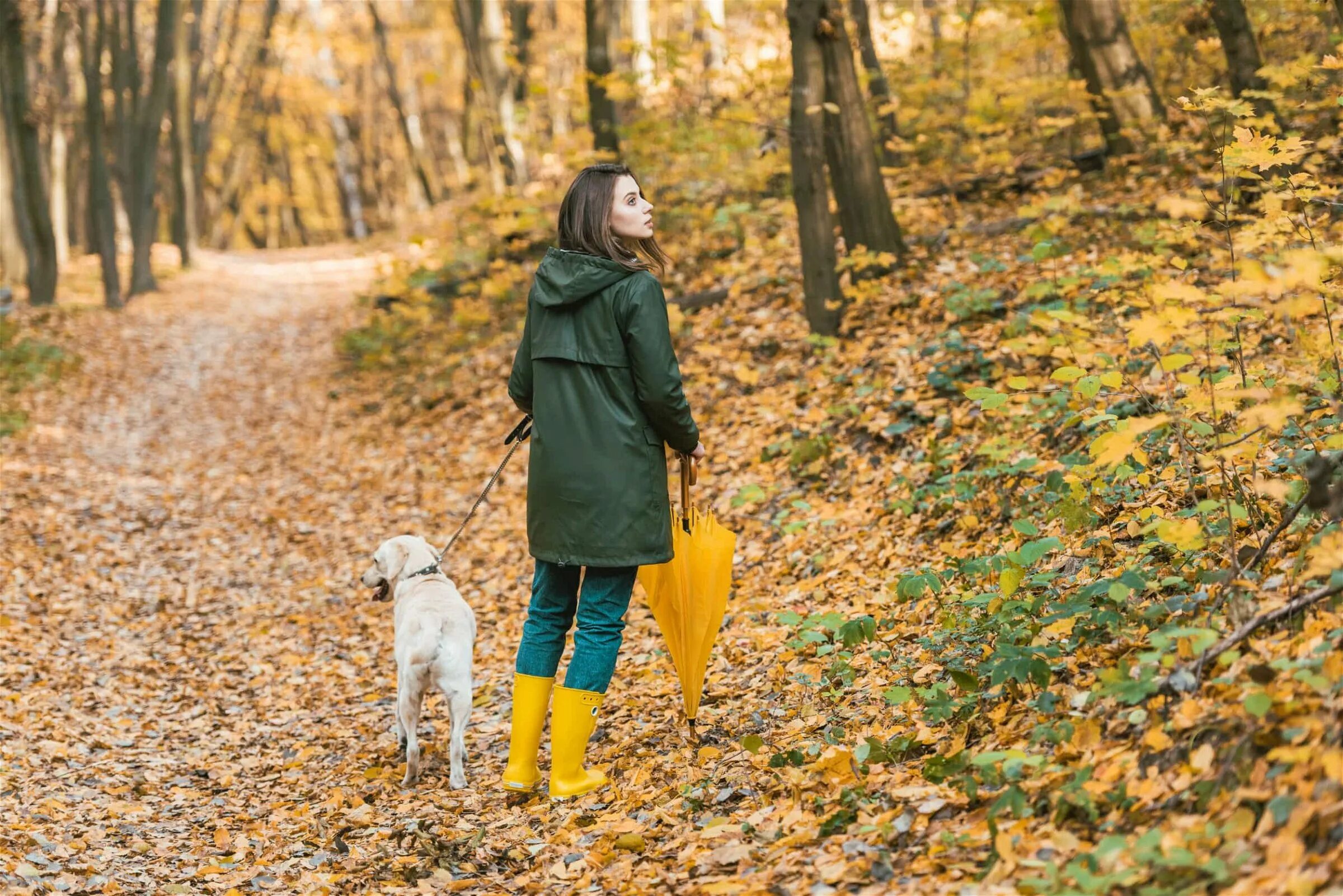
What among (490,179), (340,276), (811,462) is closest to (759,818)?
(811,462)

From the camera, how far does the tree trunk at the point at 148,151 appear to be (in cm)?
1853

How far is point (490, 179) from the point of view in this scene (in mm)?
18156

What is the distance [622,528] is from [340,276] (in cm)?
2178

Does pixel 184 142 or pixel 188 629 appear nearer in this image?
pixel 188 629

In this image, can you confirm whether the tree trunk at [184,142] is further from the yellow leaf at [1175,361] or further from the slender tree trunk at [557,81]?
the yellow leaf at [1175,361]

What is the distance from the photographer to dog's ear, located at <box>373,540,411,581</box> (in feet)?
16.0

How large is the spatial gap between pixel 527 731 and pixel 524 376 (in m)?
1.38

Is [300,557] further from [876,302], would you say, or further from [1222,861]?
[1222,861]

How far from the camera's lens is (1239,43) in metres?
7.89

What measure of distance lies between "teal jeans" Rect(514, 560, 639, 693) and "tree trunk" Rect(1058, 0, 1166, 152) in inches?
289

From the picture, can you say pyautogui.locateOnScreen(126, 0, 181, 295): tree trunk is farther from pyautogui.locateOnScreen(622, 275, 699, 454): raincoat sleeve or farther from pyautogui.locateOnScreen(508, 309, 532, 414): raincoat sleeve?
pyautogui.locateOnScreen(622, 275, 699, 454): raincoat sleeve

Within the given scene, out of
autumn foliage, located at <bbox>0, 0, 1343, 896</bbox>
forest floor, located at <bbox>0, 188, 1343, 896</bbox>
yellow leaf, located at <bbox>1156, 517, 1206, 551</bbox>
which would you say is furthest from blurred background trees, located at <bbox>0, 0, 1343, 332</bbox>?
yellow leaf, located at <bbox>1156, 517, 1206, 551</bbox>

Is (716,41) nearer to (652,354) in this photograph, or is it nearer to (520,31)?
(520,31)

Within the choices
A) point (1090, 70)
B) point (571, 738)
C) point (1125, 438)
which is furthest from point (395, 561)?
point (1090, 70)
